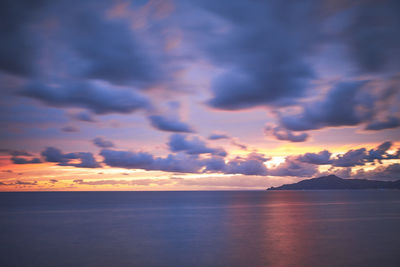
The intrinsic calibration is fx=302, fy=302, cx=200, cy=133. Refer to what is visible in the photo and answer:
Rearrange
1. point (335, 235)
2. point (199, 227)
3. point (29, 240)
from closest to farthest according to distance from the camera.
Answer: point (29, 240), point (335, 235), point (199, 227)

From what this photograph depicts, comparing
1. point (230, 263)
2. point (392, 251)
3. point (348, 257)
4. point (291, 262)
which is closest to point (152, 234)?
point (230, 263)

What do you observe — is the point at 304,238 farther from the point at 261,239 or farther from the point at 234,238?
the point at 234,238

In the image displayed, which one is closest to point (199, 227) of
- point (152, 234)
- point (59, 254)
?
point (152, 234)

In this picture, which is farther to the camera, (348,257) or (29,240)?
(29,240)

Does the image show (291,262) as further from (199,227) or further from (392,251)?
(199,227)

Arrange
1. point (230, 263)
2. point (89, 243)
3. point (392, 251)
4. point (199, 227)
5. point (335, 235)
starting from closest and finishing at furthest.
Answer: point (230, 263), point (392, 251), point (89, 243), point (335, 235), point (199, 227)

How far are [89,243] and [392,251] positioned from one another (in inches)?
1596

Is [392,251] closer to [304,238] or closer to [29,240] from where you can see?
[304,238]

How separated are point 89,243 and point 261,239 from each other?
2577cm

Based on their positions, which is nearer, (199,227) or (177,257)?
(177,257)

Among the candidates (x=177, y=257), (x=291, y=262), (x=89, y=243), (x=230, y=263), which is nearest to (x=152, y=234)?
(x=89, y=243)

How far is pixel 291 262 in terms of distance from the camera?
3359 centimetres

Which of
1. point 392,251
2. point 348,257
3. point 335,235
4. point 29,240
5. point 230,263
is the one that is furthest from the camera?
point 335,235

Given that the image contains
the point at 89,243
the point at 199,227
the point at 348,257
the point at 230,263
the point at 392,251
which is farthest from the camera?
the point at 199,227
